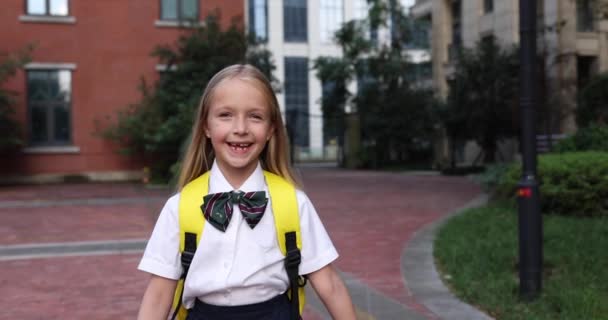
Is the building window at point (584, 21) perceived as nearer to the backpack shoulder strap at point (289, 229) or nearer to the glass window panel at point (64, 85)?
the glass window panel at point (64, 85)

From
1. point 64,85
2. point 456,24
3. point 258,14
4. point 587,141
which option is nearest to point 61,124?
point 64,85

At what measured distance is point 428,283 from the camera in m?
5.67

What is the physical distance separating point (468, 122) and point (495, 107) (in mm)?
1169

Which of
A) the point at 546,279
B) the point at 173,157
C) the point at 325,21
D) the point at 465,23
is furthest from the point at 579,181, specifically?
the point at 325,21

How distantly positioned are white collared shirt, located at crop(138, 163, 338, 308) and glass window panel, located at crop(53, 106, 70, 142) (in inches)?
742

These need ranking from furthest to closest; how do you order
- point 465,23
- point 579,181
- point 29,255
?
point 465,23
point 579,181
point 29,255

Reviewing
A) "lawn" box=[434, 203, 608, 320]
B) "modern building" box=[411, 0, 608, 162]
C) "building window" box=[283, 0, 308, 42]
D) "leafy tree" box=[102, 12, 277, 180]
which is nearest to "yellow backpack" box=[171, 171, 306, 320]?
"lawn" box=[434, 203, 608, 320]

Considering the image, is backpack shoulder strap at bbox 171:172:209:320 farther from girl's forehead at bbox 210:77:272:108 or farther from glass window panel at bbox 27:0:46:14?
glass window panel at bbox 27:0:46:14

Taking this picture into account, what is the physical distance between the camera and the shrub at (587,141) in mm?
11906

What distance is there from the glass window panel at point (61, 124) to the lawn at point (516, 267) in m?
14.1

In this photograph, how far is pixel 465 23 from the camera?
30.2 m

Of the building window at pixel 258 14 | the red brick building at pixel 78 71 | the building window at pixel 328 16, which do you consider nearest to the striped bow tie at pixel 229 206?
the red brick building at pixel 78 71

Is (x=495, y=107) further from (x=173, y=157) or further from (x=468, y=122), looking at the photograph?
(x=173, y=157)

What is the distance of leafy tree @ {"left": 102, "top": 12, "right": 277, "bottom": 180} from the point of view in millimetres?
18297
